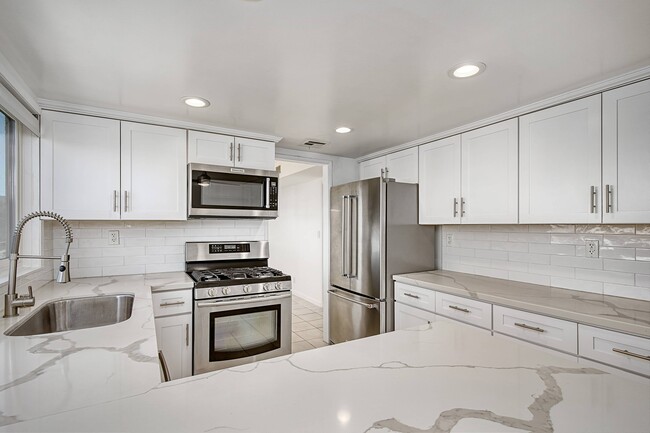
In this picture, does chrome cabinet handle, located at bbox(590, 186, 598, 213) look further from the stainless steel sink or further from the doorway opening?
the stainless steel sink

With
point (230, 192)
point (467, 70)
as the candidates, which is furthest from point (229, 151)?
point (467, 70)

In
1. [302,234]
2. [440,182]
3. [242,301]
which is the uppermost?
[440,182]

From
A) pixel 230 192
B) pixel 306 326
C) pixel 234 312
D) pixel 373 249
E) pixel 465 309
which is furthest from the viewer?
pixel 306 326

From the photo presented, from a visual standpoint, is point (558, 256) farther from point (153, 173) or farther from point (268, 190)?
point (153, 173)

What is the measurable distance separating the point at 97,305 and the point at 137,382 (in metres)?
1.44

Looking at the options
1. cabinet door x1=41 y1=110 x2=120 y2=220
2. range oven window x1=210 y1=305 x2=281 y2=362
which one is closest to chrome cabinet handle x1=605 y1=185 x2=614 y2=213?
range oven window x1=210 y1=305 x2=281 y2=362

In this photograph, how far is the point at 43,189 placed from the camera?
7.67 ft

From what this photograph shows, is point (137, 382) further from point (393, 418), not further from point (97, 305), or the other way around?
point (97, 305)

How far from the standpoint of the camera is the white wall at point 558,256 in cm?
208

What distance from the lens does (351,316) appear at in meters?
3.28

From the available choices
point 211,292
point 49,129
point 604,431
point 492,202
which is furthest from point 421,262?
point 49,129

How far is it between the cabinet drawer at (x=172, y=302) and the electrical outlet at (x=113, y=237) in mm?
737

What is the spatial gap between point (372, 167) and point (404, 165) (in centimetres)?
53

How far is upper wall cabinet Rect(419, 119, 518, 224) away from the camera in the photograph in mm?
2473
